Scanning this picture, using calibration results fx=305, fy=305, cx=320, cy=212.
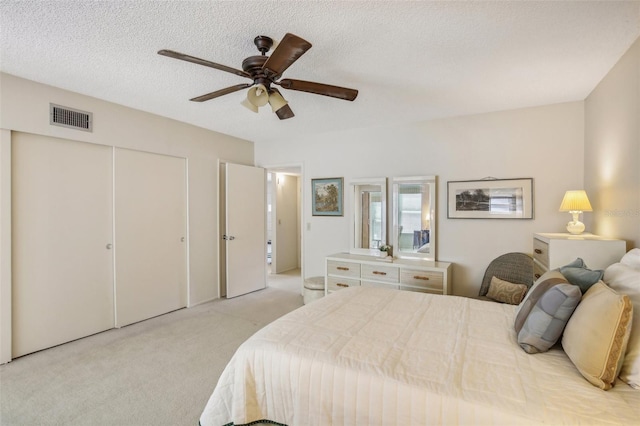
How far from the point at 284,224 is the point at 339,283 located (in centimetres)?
281

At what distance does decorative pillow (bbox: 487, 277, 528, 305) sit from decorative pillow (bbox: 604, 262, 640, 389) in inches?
51.9

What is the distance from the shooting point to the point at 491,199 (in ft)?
11.3

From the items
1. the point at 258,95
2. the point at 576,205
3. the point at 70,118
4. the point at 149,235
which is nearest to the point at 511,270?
the point at 576,205

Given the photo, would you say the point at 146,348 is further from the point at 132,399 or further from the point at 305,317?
the point at 305,317

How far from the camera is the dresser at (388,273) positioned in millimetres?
3356

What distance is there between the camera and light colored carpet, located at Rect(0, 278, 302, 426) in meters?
1.97

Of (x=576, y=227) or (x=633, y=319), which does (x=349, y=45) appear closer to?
(x=633, y=319)

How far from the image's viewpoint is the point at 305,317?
6.25 feet

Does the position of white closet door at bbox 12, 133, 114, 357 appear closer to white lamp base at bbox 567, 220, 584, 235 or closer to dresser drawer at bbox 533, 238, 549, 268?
dresser drawer at bbox 533, 238, 549, 268

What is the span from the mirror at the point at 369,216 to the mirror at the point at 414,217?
17cm

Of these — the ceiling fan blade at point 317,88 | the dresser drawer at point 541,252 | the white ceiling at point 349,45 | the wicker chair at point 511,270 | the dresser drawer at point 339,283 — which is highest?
the white ceiling at point 349,45

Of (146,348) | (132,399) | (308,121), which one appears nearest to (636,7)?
(308,121)

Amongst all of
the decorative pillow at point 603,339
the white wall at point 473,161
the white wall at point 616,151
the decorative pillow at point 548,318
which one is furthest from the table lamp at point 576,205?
the decorative pillow at point 603,339

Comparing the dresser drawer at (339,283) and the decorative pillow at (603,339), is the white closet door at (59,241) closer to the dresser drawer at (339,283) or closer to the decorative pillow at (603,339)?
the dresser drawer at (339,283)
